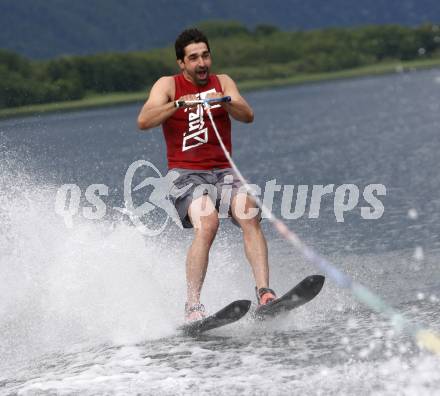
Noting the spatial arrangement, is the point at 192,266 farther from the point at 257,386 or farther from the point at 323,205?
the point at 323,205

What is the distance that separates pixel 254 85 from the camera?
155 meters

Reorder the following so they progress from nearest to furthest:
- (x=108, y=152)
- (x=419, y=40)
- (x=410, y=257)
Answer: (x=410, y=257) → (x=108, y=152) → (x=419, y=40)

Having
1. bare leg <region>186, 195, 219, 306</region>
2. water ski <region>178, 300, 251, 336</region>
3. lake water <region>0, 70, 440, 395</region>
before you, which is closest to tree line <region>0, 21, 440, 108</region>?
lake water <region>0, 70, 440, 395</region>

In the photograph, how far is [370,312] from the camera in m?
7.41

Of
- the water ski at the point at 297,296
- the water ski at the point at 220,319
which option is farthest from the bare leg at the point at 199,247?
the water ski at the point at 297,296

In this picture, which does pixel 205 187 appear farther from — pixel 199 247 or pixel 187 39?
pixel 187 39

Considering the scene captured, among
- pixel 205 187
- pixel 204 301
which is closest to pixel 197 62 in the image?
pixel 205 187

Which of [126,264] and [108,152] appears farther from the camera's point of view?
[108,152]

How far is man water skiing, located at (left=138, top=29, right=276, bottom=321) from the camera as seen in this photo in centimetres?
761

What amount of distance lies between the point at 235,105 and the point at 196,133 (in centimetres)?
38

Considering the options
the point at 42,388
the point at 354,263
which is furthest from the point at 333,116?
the point at 42,388

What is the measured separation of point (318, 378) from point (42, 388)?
172 centimetres

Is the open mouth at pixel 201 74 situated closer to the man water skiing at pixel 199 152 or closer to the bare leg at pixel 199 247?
the man water skiing at pixel 199 152

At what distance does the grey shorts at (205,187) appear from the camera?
307 inches
